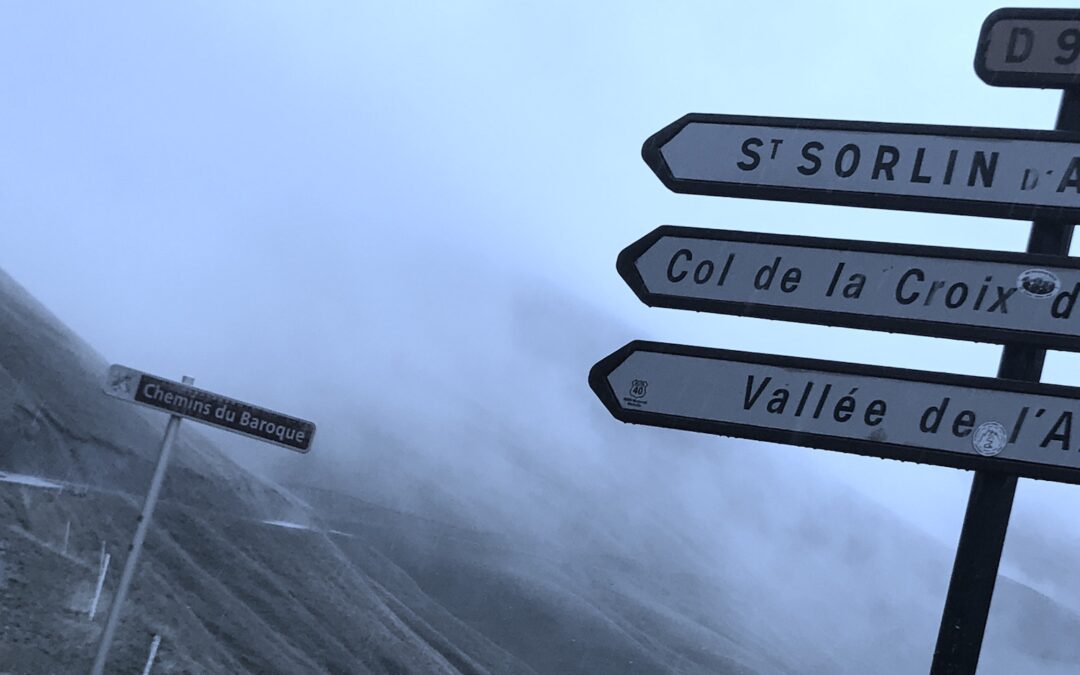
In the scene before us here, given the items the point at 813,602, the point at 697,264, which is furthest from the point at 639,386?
the point at 813,602

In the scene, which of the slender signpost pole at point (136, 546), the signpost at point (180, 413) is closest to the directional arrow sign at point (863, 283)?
the signpost at point (180, 413)

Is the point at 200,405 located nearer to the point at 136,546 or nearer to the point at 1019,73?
the point at 136,546

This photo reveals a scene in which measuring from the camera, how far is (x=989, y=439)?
428 cm

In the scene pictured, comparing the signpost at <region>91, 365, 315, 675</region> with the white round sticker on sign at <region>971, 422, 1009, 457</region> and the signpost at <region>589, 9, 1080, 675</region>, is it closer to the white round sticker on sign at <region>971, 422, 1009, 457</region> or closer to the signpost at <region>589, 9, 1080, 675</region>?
the signpost at <region>589, 9, 1080, 675</region>

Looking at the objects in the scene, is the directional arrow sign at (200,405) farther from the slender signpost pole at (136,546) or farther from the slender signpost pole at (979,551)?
the slender signpost pole at (979,551)

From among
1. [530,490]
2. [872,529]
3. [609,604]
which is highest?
[872,529]

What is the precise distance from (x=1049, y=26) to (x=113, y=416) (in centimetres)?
5217

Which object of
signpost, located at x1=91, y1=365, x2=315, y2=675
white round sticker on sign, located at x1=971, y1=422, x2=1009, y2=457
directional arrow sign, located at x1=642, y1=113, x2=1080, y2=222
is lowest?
signpost, located at x1=91, y1=365, x2=315, y2=675

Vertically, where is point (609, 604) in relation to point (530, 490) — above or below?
below

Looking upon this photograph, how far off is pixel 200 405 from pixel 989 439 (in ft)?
15.0

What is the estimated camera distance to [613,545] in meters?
99.4

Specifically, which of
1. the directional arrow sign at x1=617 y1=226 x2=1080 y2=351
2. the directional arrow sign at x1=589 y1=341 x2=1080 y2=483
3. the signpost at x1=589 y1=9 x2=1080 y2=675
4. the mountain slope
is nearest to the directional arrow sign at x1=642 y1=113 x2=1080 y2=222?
the signpost at x1=589 y1=9 x2=1080 y2=675

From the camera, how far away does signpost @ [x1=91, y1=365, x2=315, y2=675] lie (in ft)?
21.1

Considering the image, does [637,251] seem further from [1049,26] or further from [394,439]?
[394,439]
